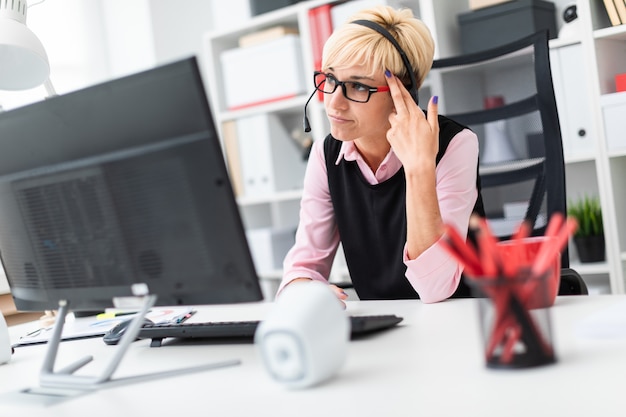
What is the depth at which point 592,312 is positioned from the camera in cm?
105

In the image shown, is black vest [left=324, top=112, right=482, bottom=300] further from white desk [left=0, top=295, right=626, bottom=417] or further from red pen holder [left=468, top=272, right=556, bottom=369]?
red pen holder [left=468, top=272, right=556, bottom=369]

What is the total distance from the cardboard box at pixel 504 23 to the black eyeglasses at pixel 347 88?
4.59 feet

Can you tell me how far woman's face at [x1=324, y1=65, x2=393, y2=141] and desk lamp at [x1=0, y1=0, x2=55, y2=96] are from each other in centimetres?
58

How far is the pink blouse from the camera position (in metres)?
1.36

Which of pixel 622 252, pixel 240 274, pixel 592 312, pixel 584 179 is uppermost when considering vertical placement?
pixel 240 274

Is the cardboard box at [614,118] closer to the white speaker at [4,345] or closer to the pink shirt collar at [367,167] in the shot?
the pink shirt collar at [367,167]

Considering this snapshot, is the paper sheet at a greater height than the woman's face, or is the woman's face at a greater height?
the woman's face

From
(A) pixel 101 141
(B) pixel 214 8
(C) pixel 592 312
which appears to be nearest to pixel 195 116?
(A) pixel 101 141

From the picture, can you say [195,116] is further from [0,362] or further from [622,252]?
[622,252]

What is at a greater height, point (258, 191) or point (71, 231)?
point (71, 231)

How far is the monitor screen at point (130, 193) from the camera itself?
90 cm

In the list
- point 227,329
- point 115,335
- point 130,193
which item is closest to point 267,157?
point 115,335

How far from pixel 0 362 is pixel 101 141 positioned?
19.4 inches

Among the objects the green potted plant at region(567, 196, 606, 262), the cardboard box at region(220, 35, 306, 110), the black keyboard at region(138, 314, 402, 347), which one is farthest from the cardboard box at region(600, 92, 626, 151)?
the black keyboard at region(138, 314, 402, 347)
